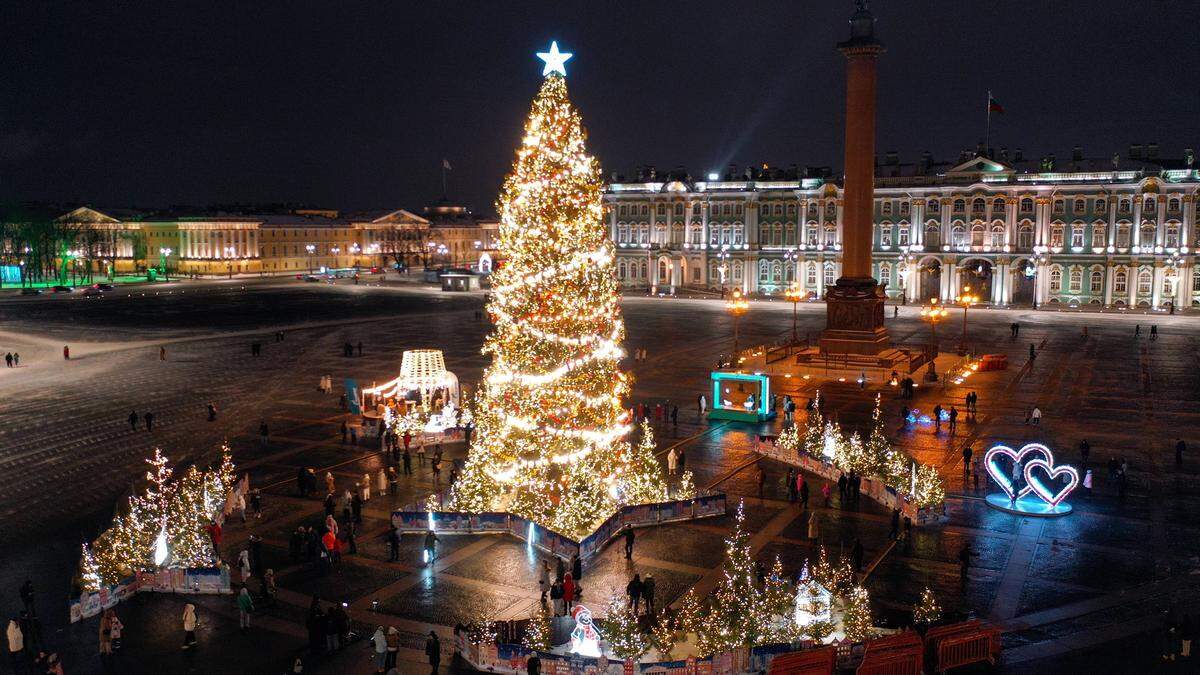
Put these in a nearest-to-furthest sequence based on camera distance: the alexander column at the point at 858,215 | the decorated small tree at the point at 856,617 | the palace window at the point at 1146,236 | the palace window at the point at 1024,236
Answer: the decorated small tree at the point at 856,617 → the alexander column at the point at 858,215 → the palace window at the point at 1146,236 → the palace window at the point at 1024,236

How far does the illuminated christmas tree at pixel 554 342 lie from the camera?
65.4 feet

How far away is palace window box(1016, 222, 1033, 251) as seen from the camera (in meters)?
79.5

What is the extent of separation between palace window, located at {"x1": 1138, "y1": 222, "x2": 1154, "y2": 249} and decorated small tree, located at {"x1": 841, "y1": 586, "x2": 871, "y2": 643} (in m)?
72.4

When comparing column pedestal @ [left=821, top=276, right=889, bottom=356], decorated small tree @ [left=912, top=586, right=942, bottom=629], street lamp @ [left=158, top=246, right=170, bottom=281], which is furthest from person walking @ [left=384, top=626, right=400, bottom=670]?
street lamp @ [left=158, top=246, right=170, bottom=281]

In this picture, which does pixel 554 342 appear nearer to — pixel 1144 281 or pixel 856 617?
pixel 856 617

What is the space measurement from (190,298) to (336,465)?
73149mm

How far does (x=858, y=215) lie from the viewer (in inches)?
1816

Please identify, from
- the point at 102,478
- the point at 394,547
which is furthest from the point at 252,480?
the point at 394,547

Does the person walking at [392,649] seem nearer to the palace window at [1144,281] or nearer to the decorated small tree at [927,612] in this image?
the decorated small tree at [927,612]

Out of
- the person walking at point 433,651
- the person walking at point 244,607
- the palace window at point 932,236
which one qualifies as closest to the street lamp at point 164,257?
the palace window at point 932,236

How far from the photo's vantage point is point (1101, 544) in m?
20.2

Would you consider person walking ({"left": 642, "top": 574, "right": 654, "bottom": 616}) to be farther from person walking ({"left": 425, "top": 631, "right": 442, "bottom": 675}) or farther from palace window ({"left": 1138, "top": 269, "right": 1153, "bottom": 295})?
palace window ({"left": 1138, "top": 269, "right": 1153, "bottom": 295})

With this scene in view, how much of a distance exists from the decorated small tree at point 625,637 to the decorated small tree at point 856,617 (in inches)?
135

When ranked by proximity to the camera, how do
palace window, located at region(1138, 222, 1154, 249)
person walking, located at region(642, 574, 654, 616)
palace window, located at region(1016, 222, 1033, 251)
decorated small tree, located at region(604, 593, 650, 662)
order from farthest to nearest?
palace window, located at region(1016, 222, 1033, 251) < palace window, located at region(1138, 222, 1154, 249) < person walking, located at region(642, 574, 654, 616) < decorated small tree, located at region(604, 593, 650, 662)
